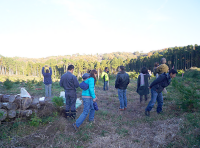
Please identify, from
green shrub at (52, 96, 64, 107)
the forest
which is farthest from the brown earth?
the forest

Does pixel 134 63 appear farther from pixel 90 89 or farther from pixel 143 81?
pixel 90 89

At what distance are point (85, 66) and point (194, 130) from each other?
60.5 m

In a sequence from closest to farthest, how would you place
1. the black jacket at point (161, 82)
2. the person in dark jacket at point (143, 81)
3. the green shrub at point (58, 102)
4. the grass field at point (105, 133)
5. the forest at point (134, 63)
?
the grass field at point (105, 133)
the black jacket at point (161, 82)
the green shrub at point (58, 102)
the person in dark jacket at point (143, 81)
the forest at point (134, 63)

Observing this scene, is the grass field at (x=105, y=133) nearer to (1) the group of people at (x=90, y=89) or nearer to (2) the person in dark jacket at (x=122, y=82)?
(1) the group of people at (x=90, y=89)

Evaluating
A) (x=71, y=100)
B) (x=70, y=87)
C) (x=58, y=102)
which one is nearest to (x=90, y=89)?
(x=70, y=87)

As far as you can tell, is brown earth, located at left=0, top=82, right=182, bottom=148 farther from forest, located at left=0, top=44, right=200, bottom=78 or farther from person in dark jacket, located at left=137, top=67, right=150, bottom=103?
forest, located at left=0, top=44, right=200, bottom=78

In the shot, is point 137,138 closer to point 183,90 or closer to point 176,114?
point 176,114

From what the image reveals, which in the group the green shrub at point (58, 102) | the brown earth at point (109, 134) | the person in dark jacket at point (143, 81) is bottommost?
the brown earth at point (109, 134)

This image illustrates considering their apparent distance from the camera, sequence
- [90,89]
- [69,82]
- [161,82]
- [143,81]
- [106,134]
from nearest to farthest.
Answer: [106,134], [90,89], [69,82], [161,82], [143,81]

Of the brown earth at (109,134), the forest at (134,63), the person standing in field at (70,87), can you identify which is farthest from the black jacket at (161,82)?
the forest at (134,63)

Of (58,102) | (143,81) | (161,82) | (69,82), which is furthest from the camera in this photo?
(143,81)

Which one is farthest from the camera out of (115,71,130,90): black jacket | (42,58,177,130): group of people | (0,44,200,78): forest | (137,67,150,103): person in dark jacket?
(0,44,200,78): forest

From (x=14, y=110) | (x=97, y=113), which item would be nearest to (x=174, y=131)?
(x=97, y=113)

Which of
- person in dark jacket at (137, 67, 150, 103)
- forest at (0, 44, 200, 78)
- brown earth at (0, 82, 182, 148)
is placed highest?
forest at (0, 44, 200, 78)
